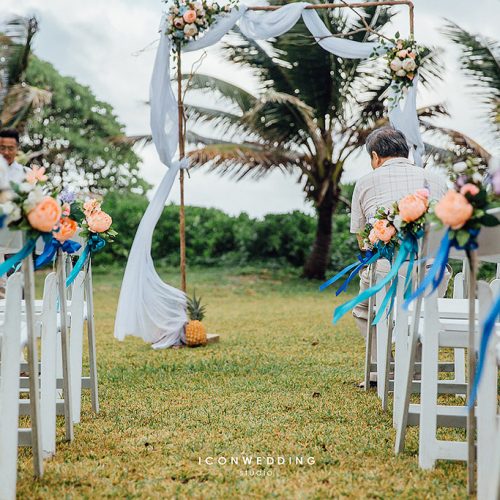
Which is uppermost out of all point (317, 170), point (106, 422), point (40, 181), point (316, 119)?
point (316, 119)

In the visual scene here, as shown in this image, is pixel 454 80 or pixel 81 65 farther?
pixel 81 65

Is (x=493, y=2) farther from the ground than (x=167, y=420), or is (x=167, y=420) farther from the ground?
(x=493, y=2)

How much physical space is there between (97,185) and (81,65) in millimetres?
4003

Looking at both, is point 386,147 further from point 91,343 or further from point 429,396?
point 91,343

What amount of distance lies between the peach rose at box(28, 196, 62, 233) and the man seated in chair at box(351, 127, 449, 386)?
2345 millimetres

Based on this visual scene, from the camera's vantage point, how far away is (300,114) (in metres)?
12.5

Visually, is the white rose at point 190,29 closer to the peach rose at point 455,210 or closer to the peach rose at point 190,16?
the peach rose at point 190,16

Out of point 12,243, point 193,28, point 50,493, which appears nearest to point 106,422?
point 50,493

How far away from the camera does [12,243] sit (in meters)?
2.56

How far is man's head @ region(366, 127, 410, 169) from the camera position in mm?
4570

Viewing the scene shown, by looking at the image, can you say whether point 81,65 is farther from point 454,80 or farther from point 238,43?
point 454,80

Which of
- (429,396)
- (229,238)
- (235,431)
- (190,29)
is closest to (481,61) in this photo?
(190,29)

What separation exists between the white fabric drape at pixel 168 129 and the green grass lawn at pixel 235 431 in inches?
14.6

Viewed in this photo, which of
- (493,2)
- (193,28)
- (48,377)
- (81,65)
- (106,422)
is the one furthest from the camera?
(81,65)
